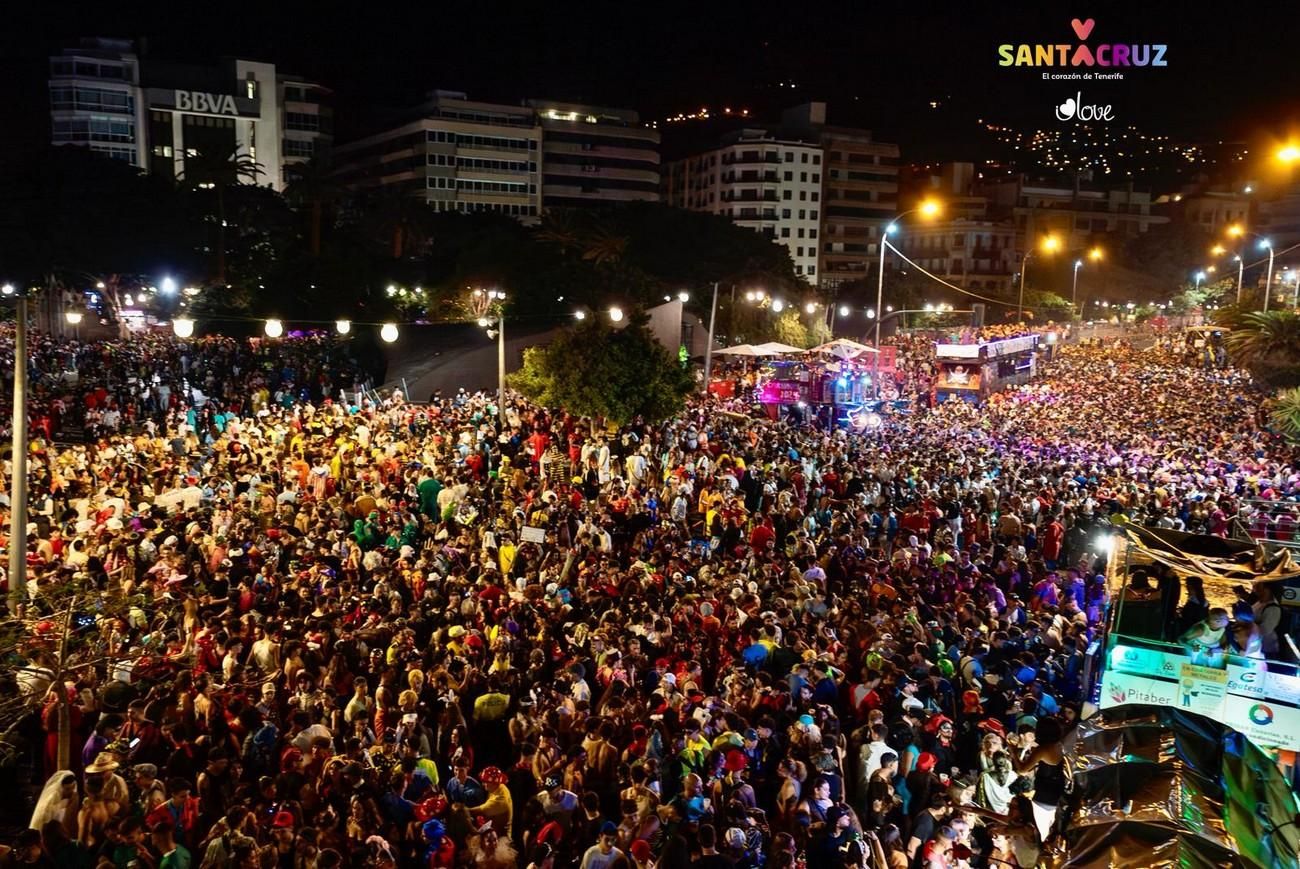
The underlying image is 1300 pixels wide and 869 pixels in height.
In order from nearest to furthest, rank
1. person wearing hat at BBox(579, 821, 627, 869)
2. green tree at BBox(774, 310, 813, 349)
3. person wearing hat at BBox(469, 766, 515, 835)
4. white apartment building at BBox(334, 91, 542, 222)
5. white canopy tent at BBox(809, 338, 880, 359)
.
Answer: person wearing hat at BBox(579, 821, 627, 869)
person wearing hat at BBox(469, 766, 515, 835)
white canopy tent at BBox(809, 338, 880, 359)
green tree at BBox(774, 310, 813, 349)
white apartment building at BBox(334, 91, 542, 222)

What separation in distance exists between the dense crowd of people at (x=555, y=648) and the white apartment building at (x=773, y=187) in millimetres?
79294

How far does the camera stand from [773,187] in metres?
95.3

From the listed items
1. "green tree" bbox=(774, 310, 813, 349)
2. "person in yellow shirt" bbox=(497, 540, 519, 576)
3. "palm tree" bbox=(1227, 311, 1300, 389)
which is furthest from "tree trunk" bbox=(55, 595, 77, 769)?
"green tree" bbox=(774, 310, 813, 349)

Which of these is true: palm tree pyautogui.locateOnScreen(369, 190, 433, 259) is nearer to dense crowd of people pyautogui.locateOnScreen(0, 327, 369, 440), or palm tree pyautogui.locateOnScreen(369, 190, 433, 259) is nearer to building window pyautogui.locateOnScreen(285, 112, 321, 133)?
dense crowd of people pyautogui.locateOnScreen(0, 327, 369, 440)

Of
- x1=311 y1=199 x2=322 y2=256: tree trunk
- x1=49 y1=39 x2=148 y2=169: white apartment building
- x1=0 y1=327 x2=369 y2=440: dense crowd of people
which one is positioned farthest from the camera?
x1=49 y1=39 x2=148 y2=169: white apartment building

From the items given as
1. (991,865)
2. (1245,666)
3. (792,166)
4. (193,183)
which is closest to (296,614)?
(991,865)

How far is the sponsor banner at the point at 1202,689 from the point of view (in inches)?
310

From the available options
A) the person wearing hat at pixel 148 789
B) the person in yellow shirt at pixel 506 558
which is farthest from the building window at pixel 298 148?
the person wearing hat at pixel 148 789

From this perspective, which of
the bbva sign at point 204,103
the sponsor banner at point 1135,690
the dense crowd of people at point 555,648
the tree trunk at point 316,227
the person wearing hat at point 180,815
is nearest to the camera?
the person wearing hat at point 180,815

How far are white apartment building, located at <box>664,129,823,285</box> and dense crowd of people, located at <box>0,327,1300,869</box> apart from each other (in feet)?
260

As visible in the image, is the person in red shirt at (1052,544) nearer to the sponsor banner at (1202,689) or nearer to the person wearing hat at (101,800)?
the sponsor banner at (1202,689)

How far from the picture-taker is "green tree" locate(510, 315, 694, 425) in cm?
2139

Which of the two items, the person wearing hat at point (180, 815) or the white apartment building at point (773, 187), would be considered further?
the white apartment building at point (773, 187)

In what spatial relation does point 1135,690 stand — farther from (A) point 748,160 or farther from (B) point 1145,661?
(A) point 748,160
